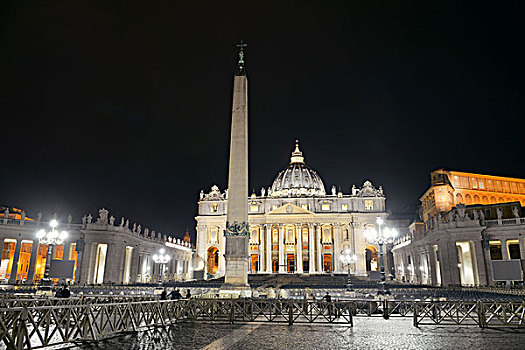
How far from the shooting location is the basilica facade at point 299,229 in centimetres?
8519

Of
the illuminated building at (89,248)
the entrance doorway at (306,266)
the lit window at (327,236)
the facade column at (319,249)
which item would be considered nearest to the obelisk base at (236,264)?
the illuminated building at (89,248)

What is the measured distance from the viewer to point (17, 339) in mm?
8609

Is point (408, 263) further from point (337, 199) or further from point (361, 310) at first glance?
point (361, 310)

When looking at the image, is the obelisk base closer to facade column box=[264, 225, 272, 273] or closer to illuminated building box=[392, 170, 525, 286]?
illuminated building box=[392, 170, 525, 286]

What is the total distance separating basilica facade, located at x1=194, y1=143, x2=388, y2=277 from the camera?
3354 inches

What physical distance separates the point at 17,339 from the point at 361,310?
53.5 ft

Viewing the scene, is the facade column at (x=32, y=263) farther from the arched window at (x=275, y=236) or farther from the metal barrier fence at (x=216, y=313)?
the arched window at (x=275, y=236)

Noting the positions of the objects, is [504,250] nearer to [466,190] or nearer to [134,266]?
[466,190]

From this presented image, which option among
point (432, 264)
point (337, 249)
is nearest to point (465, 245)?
point (432, 264)

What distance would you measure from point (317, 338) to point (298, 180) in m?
95.5

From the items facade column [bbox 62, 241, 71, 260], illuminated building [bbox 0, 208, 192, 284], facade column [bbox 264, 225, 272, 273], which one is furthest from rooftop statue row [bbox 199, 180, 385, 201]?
facade column [bbox 62, 241, 71, 260]

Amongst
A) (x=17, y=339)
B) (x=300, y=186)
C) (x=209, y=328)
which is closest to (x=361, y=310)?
(x=209, y=328)

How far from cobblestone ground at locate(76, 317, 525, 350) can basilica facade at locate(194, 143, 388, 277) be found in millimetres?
69900

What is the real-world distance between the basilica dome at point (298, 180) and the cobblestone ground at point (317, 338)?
281 feet
